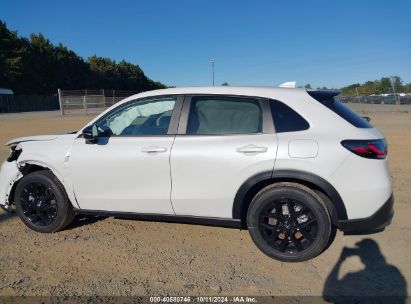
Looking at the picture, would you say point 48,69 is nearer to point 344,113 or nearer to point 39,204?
point 39,204

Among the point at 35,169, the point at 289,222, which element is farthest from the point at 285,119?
the point at 35,169

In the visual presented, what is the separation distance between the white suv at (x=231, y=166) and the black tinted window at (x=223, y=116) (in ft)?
0.03

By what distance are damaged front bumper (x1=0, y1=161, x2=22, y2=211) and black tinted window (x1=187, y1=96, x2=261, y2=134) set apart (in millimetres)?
2237

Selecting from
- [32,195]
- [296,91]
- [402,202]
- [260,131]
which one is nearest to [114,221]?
[32,195]

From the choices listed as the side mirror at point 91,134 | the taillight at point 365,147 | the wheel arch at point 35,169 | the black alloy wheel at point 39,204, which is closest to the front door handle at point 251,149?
the taillight at point 365,147

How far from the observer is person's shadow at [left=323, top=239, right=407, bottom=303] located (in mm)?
3041

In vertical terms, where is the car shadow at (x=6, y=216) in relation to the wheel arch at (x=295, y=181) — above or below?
below

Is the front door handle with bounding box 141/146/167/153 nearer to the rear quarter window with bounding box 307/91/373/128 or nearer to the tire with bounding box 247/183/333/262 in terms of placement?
the tire with bounding box 247/183/333/262

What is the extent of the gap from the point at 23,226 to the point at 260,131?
10.4 ft

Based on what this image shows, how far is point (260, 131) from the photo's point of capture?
144 inches

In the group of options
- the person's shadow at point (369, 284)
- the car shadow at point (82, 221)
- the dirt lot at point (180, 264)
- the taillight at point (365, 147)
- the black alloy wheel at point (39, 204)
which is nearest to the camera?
the person's shadow at point (369, 284)

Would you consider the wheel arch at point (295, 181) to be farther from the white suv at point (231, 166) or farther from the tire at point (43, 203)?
the tire at point (43, 203)

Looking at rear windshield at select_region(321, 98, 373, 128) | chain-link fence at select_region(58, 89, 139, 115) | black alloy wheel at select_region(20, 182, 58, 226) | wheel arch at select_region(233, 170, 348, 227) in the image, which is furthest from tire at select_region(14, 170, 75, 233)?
chain-link fence at select_region(58, 89, 139, 115)

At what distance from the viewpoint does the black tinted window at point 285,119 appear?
141 inches
